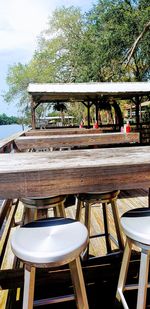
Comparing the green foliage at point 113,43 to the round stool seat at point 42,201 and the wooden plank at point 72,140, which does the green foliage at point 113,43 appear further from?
the round stool seat at point 42,201

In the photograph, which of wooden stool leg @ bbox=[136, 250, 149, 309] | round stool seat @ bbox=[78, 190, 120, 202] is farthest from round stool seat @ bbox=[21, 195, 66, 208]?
wooden stool leg @ bbox=[136, 250, 149, 309]

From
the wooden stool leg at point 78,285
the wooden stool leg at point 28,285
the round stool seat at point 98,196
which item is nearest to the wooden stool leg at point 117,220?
the round stool seat at point 98,196

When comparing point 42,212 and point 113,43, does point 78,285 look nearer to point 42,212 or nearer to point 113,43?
point 42,212

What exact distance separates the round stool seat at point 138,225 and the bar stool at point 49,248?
0.20 meters

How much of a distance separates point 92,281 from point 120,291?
1.11 feet

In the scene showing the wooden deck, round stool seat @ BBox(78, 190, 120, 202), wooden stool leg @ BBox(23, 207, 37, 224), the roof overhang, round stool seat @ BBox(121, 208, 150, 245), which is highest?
the roof overhang

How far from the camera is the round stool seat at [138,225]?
109 centimetres

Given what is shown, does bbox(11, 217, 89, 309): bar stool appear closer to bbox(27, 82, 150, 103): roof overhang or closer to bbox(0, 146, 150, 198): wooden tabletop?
bbox(0, 146, 150, 198): wooden tabletop

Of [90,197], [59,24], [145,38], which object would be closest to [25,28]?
[59,24]

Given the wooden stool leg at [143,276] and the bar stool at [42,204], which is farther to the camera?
the bar stool at [42,204]

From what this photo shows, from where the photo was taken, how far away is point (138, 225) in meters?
1.18

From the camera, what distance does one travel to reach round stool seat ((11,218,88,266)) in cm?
96

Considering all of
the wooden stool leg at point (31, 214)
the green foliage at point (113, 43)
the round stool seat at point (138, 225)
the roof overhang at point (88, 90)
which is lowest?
the wooden stool leg at point (31, 214)

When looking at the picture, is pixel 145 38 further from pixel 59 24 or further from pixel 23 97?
pixel 23 97
